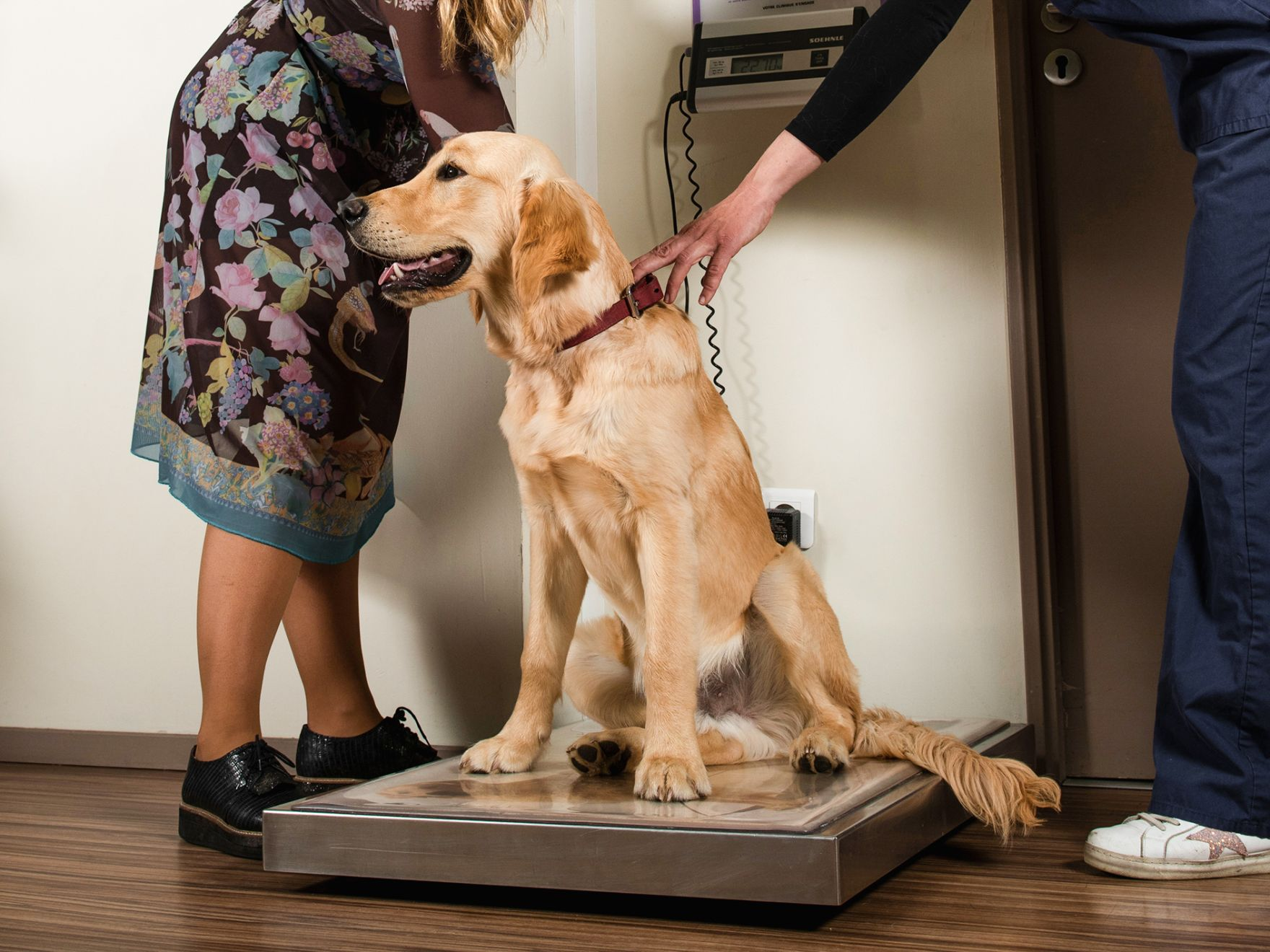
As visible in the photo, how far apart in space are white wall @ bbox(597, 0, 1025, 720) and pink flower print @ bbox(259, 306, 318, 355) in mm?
901

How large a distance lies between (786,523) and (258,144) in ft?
3.66

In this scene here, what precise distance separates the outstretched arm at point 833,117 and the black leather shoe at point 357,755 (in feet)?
2.79

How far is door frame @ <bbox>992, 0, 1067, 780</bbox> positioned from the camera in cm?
198

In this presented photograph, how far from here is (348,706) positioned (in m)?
1.77

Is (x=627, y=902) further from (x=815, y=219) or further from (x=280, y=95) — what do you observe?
(x=815, y=219)

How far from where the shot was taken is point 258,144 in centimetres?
158

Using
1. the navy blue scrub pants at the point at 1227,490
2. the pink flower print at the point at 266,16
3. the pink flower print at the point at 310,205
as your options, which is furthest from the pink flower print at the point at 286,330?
the navy blue scrub pants at the point at 1227,490

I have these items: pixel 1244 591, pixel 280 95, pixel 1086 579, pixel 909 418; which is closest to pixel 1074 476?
pixel 1086 579

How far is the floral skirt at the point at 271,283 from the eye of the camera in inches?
61.5

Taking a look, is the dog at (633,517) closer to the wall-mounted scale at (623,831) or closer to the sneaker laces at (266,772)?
the wall-mounted scale at (623,831)

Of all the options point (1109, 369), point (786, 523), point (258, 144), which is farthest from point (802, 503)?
point (258, 144)

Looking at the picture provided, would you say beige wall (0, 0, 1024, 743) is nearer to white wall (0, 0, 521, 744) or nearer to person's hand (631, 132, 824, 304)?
white wall (0, 0, 521, 744)

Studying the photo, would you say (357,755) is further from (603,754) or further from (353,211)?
(353,211)

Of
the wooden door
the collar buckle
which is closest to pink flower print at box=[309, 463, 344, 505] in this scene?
the collar buckle
